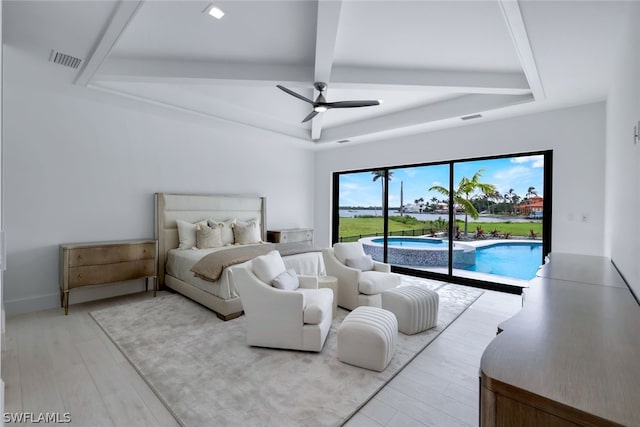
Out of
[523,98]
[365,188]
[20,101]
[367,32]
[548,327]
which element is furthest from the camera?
[365,188]

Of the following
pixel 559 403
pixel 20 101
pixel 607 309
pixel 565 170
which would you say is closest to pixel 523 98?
pixel 565 170

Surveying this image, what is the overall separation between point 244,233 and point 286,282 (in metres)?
2.61

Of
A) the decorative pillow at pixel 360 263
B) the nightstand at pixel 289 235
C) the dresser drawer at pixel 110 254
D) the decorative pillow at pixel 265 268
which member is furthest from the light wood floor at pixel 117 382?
the nightstand at pixel 289 235

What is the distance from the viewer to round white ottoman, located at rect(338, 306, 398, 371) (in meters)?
2.35

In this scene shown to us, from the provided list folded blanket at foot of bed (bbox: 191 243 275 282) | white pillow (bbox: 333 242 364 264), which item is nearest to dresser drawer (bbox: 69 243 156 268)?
folded blanket at foot of bed (bbox: 191 243 275 282)

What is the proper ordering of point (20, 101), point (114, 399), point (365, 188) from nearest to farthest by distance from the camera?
1. point (114, 399)
2. point (20, 101)
3. point (365, 188)

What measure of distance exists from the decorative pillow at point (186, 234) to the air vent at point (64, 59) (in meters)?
2.43

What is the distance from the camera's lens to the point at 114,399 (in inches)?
79.4

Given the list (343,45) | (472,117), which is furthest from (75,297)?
(472,117)

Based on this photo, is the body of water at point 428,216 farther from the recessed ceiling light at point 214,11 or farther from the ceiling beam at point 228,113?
the recessed ceiling light at point 214,11

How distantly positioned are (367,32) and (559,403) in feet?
9.82

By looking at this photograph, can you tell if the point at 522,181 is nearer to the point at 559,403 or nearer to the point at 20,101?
the point at 559,403

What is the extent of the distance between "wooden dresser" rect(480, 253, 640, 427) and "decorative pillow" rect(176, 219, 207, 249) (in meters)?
4.53

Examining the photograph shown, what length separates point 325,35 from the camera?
8.16ft
